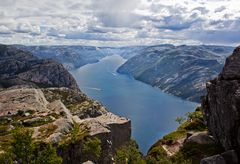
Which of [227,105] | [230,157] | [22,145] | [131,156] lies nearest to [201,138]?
[131,156]

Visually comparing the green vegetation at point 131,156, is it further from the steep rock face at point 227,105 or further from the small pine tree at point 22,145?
the small pine tree at point 22,145

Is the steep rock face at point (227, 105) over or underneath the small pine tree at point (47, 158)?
over

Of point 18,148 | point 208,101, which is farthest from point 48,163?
point 208,101

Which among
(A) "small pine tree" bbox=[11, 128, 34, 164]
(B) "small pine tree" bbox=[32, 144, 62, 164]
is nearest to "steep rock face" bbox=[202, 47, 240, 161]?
(B) "small pine tree" bbox=[32, 144, 62, 164]

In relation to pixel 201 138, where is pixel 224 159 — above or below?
above

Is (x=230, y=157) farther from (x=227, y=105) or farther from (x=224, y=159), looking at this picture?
(x=227, y=105)

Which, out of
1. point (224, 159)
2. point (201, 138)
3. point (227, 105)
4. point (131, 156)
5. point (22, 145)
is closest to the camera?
point (224, 159)

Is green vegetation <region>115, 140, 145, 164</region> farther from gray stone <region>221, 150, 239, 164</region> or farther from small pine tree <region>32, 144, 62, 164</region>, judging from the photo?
gray stone <region>221, 150, 239, 164</region>

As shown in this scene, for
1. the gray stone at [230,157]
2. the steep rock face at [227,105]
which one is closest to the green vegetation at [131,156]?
the steep rock face at [227,105]

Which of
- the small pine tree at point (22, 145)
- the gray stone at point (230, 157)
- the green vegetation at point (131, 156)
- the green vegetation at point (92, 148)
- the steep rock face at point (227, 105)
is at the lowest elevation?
the green vegetation at point (92, 148)

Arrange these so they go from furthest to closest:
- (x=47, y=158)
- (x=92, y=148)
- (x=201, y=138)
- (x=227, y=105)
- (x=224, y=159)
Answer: (x=92, y=148)
(x=201, y=138)
(x=47, y=158)
(x=227, y=105)
(x=224, y=159)
